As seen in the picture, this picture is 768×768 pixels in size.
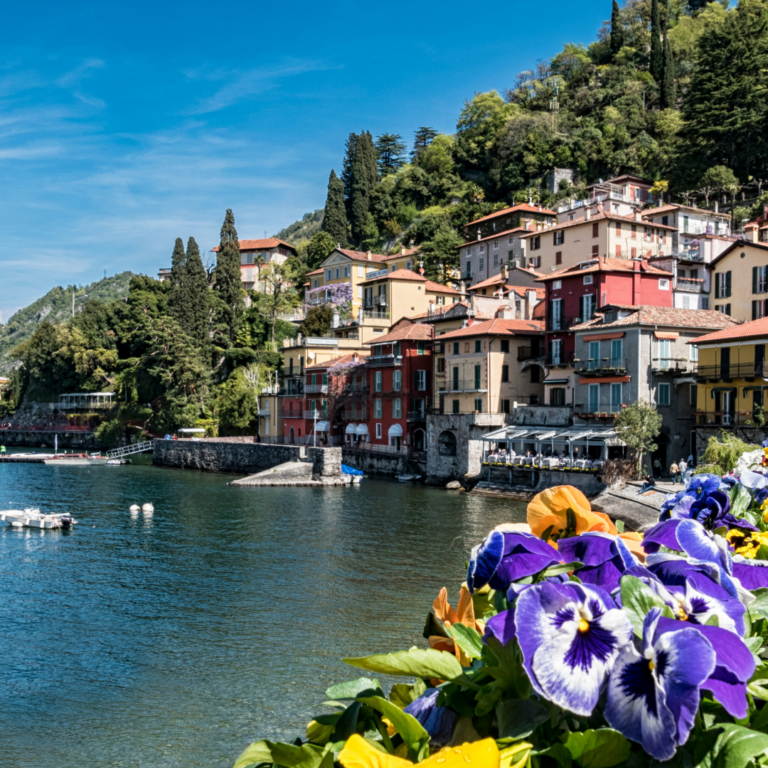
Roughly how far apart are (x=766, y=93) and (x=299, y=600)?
72.6 meters

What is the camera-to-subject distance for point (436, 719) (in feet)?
6.27

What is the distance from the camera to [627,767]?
5.58ft

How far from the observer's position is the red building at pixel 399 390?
61000 mm

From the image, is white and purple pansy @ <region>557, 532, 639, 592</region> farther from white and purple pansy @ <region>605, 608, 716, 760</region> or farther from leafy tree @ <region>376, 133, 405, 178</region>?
leafy tree @ <region>376, 133, 405, 178</region>

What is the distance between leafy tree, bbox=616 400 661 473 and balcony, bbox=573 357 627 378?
9.85 ft

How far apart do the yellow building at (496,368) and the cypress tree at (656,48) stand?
207ft

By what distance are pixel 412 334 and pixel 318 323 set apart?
25.4 meters

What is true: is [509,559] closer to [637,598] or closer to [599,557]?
[599,557]

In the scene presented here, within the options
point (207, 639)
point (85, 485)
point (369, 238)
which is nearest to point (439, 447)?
point (85, 485)

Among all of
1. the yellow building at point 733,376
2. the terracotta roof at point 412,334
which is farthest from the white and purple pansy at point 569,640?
the terracotta roof at point 412,334

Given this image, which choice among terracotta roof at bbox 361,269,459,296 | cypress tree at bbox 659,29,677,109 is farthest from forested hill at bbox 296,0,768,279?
terracotta roof at bbox 361,269,459,296

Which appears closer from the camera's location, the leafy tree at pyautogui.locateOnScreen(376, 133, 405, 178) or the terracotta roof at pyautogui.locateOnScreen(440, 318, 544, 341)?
the terracotta roof at pyautogui.locateOnScreen(440, 318, 544, 341)

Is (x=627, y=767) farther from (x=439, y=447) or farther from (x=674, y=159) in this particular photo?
(x=674, y=159)

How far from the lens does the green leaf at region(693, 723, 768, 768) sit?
1616mm
